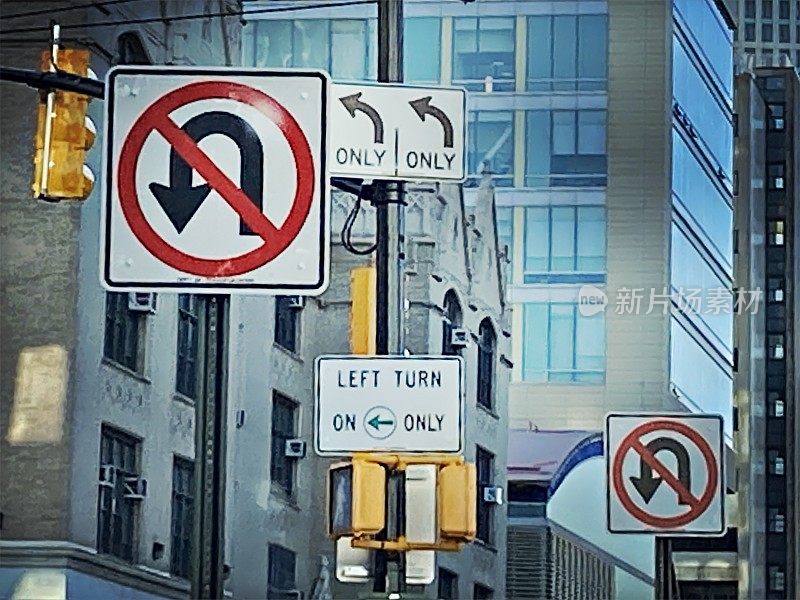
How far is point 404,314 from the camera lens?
32.7 feet

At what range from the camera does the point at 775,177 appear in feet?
34.8

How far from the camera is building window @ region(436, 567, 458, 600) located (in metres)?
9.95

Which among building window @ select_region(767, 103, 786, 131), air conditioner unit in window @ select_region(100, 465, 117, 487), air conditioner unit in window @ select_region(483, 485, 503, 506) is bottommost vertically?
air conditioner unit in window @ select_region(483, 485, 503, 506)

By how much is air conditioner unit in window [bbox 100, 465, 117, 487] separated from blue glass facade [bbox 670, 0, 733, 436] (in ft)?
8.06

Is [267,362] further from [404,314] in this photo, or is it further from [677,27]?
[677,27]

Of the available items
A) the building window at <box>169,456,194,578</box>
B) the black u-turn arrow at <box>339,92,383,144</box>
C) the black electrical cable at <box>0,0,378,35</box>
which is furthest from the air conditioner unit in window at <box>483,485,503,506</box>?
the black u-turn arrow at <box>339,92,383,144</box>

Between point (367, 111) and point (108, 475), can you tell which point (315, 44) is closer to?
point (367, 111)

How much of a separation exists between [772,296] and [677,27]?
4.24 feet

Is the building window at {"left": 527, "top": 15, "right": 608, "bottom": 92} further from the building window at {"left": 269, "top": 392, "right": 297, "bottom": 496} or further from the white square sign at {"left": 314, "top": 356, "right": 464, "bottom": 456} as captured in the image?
the white square sign at {"left": 314, "top": 356, "right": 464, "bottom": 456}

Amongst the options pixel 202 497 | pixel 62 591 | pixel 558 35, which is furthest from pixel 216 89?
pixel 558 35

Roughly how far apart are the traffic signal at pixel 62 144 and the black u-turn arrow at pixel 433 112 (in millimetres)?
1481

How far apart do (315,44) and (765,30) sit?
208 centimetres

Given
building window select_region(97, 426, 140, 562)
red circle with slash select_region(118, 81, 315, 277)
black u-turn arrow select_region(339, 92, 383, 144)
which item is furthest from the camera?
building window select_region(97, 426, 140, 562)

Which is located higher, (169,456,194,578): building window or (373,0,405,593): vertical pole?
(373,0,405,593): vertical pole
